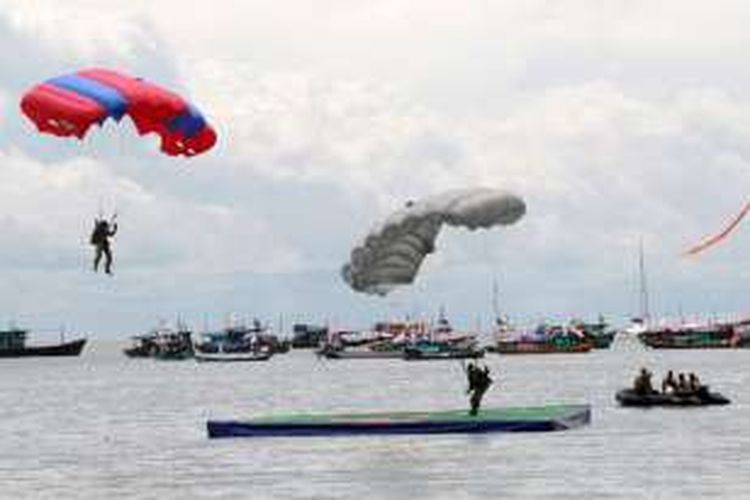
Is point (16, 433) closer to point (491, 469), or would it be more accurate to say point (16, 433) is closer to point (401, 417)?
point (401, 417)

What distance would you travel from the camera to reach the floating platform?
2282 inches

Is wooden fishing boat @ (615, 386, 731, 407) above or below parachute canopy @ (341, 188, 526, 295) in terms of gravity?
below

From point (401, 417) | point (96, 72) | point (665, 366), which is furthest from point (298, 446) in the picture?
point (665, 366)

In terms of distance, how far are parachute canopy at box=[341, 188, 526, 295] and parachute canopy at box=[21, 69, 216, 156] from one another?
25.4ft

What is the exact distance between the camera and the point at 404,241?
51469 millimetres

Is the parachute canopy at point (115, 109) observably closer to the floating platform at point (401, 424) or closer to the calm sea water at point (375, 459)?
the calm sea water at point (375, 459)

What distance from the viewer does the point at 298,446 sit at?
61.7 meters

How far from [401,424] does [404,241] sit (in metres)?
8.50

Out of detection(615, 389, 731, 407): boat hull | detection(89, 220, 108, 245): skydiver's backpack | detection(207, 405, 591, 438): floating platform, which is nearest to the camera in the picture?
detection(89, 220, 108, 245): skydiver's backpack

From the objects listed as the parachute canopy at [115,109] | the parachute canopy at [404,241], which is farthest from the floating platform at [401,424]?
the parachute canopy at [115,109]

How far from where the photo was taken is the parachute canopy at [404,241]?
50.8 metres

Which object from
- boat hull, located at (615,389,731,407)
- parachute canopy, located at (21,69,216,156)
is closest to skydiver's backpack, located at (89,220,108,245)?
parachute canopy, located at (21,69,216,156)

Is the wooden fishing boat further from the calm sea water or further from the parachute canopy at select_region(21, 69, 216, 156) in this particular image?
the parachute canopy at select_region(21, 69, 216, 156)

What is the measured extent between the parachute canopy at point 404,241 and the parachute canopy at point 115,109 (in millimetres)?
7744
